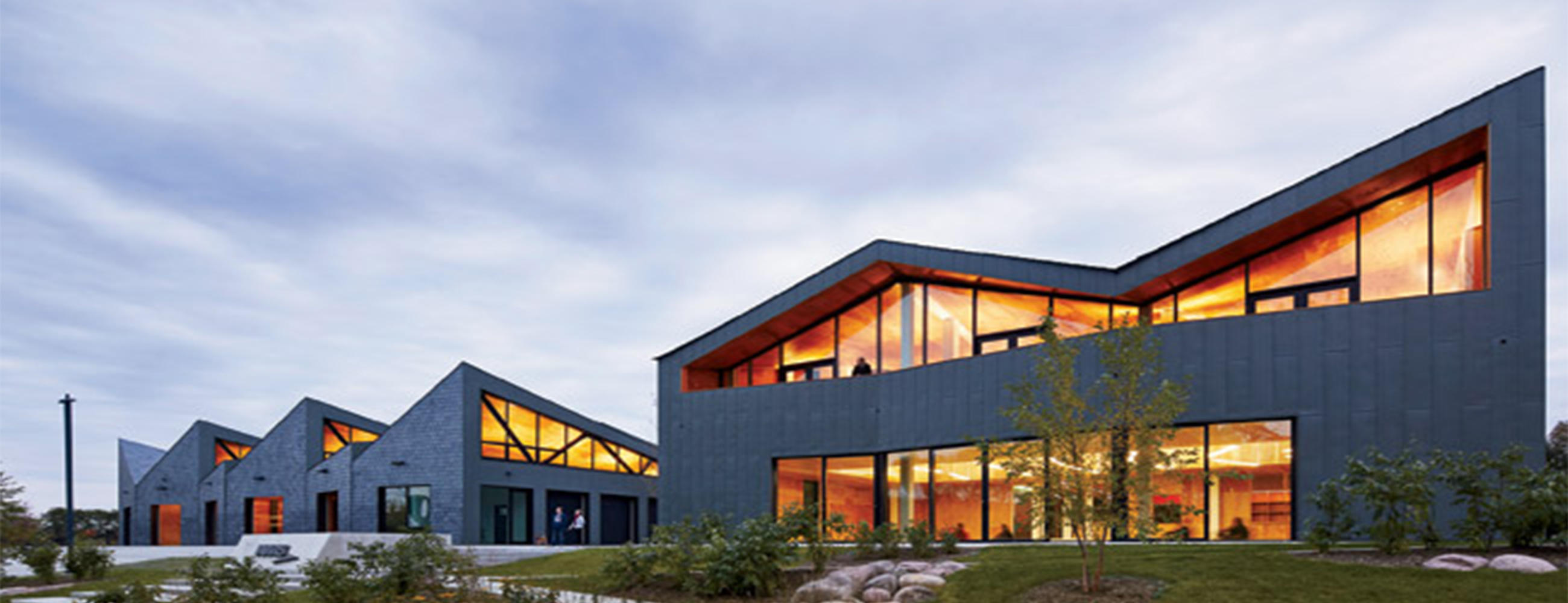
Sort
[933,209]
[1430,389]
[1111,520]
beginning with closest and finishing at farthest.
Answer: [1111,520] → [1430,389] → [933,209]

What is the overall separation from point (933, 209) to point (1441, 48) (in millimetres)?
48260

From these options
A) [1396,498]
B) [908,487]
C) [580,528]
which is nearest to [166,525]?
[580,528]

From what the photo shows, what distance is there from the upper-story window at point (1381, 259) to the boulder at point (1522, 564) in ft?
24.3

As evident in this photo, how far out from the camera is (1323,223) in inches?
758

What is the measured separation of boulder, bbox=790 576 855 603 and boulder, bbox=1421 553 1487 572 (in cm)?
684

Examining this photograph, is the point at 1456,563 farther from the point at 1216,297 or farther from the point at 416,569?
the point at 416,569

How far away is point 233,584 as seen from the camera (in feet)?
42.8

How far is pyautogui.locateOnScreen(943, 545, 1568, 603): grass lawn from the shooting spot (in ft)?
33.8

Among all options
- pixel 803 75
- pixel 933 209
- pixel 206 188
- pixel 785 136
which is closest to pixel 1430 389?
pixel 803 75

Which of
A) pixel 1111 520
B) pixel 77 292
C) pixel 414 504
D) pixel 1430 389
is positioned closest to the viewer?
pixel 1111 520

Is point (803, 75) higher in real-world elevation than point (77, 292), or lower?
higher

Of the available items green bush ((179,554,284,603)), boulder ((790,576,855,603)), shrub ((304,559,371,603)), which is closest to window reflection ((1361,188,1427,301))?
boulder ((790,576,855,603))

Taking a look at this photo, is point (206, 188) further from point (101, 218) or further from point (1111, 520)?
point (1111, 520)

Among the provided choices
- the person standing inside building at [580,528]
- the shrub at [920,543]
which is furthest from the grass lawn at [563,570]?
the person standing inside building at [580,528]
